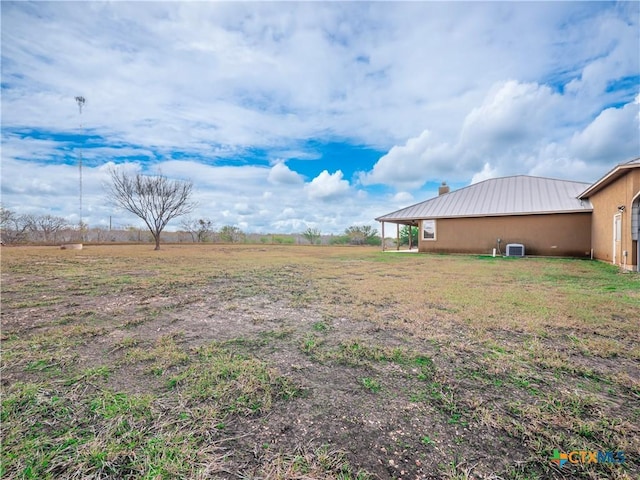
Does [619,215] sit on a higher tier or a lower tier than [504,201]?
lower

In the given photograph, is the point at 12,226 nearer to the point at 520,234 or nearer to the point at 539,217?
the point at 520,234

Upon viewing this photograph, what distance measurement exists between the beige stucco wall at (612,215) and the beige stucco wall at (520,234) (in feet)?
1.81

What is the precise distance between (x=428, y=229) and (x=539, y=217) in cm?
479

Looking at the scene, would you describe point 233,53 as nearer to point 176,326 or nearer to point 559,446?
point 176,326

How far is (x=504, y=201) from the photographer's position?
519 inches

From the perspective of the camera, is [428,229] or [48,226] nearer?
[428,229]

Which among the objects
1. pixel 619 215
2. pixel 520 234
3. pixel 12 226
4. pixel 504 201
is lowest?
→ pixel 520 234

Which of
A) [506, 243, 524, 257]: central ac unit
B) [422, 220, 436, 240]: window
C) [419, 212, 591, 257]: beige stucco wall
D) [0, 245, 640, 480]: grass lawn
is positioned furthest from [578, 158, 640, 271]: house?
[422, 220, 436, 240]: window

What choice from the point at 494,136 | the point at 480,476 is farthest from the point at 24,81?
the point at 494,136

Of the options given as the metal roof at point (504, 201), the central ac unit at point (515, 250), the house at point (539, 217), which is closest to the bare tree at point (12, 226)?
the metal roof at point (504, 201)

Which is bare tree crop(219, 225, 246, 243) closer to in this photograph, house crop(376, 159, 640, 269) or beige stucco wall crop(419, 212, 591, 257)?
house crop(376, 159, 640, 269)

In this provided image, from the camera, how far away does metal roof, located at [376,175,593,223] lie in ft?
38.6

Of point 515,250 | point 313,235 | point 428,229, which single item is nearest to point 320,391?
point 515,250

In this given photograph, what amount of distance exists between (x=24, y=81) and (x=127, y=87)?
9.04ft
